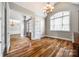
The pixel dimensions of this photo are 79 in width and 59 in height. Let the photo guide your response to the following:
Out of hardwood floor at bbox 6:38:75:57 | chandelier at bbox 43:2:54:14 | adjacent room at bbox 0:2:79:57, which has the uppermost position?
chandelier at bbox 43:2:54:14

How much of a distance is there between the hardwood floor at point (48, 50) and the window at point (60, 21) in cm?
27

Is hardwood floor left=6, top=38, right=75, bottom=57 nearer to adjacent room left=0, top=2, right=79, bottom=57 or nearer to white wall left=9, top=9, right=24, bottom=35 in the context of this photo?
adjacent room left=0, top=2, right=79, bottom=57

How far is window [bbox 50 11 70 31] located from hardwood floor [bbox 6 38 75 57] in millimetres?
275

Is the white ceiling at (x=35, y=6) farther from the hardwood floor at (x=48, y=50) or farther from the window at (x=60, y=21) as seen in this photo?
the hardwood floor at (x=48, y=50)

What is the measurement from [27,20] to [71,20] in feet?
3.00

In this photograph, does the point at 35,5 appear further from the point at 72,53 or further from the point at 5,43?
the point at 72,53

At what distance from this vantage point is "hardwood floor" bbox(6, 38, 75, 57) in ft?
6.60

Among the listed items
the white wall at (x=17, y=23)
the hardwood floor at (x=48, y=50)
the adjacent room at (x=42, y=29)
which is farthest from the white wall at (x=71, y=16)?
the white wall at (x=17, y=23)

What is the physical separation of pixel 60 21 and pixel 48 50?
67 centimetres

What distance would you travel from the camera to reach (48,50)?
6.71 feet

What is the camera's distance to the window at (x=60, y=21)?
2033 millimetres

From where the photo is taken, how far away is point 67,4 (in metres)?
2.02

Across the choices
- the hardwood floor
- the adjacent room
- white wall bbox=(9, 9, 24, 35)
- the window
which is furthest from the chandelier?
the hardwood floor

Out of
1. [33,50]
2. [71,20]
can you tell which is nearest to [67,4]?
[71,20]
